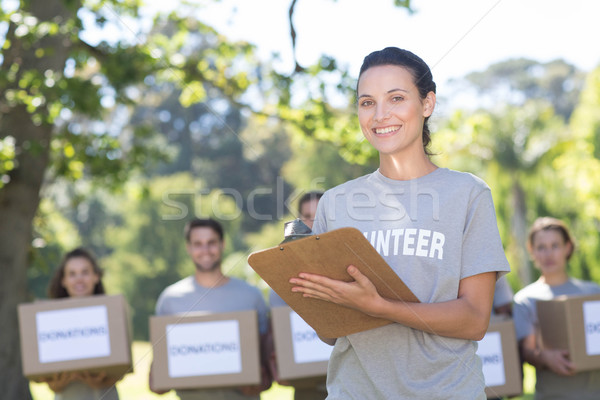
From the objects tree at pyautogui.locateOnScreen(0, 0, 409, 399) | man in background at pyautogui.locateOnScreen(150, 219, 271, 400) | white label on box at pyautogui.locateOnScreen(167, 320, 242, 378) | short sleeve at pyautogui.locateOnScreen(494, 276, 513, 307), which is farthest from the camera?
tree at pyautogui.locateOnScreen(0, 0, 409, 399)

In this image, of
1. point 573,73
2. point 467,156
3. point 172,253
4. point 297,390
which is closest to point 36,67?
point 297,390

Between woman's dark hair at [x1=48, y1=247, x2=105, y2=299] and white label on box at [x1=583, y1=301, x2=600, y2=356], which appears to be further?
woman's dark hair at [x1=48, y1=247, x2=105, y2=299]

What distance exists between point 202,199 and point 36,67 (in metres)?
16.6

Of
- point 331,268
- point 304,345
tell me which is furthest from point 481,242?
point 304,345

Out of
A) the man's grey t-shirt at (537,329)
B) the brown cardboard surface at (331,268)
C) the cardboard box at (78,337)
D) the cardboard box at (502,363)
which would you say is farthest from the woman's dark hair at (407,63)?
the man's grey t-shirt at (537,329)

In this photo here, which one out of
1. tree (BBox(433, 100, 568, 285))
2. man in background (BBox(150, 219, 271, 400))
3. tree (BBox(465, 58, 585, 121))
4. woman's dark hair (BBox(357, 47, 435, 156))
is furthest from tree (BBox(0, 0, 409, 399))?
tree (BBox(465, 58, 585, 121))

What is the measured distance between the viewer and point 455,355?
1.72 m

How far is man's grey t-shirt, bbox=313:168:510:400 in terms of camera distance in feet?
5.59

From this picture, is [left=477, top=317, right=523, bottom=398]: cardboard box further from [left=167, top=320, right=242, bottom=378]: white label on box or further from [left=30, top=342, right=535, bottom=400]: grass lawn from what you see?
[left=30, top=342, right=535, bottom=400]: grass lawn

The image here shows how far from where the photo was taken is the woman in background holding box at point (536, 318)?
4.10 meters

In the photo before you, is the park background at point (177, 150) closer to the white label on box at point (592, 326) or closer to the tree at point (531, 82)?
the white label on box at point (592, 326)

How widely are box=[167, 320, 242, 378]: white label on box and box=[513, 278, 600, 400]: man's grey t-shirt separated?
176cm

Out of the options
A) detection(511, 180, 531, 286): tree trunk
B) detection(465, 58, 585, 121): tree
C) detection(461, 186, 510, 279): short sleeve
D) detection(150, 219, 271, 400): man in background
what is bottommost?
detection(511, 180, 531, 286): tree trunk

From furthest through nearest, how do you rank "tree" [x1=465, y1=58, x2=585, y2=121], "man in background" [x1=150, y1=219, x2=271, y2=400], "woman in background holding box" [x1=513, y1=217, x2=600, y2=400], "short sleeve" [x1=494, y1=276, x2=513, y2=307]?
1. "tree" [x1=465, y1=58, x2=585, y2=121]
2. "short sleeve" [x1=494, y1=276, x2=513, y2=307]
3. "man in background" [x1=150, y1=219, x2=271, y2=400]
4. "woman in background holding box" [x1=513, y1=217, x2=600, y2=400]
